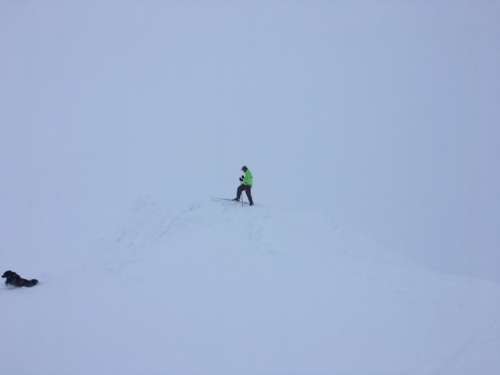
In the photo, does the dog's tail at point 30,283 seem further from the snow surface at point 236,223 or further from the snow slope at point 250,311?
the snow slope at point 250,311

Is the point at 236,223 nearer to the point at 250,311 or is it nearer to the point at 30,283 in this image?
the point at 250,311

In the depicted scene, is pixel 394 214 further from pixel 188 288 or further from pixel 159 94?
pixel 159 94

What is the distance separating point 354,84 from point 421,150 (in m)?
70.2

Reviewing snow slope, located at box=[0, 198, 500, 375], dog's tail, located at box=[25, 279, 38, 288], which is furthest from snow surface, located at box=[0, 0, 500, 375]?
dog's tail, located at box=[25, 279, 38, 288]

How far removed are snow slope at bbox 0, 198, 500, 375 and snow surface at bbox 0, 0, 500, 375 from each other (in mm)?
64

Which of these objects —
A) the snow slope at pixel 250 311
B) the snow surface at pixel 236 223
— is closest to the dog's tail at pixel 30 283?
the snow surface at pixel 236 223

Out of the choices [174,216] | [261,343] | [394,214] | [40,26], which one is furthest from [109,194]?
[40,26]

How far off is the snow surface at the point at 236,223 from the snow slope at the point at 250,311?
0.21 feet

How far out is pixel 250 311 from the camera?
574 inches

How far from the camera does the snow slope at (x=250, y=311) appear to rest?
1250 centimetres

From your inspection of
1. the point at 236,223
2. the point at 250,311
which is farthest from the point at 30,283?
the point at 250,311

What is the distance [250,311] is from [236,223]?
22.3 ft

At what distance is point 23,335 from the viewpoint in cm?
1392

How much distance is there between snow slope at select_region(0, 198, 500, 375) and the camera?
12500 millimetres
